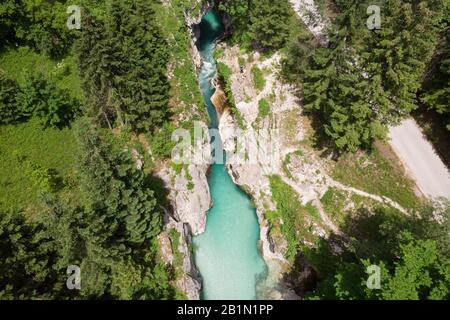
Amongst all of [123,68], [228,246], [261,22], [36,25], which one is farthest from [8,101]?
[261,22]

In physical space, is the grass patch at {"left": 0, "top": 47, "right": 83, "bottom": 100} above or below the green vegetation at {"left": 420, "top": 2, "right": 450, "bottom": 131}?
above

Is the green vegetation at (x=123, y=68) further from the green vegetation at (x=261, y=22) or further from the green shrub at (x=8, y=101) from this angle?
the green vegetation at (x=261, y=22)

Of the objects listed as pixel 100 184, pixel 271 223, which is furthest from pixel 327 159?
pixel 100 184

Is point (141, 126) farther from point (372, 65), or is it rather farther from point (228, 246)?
point (372, 65)

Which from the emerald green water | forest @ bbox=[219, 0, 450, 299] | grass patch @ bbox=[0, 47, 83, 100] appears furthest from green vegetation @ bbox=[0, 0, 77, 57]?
the emerald green water

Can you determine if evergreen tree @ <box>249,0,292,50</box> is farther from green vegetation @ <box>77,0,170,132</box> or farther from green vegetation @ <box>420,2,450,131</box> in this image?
green vegetation @ <box>420,2,450,131</box>

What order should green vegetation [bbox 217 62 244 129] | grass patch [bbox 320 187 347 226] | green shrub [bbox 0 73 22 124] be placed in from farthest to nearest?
green vegetation [bbox 217 62 244 129] → grass patch [bbox 320 187 347 226] → green shrub [bbox 0 73 22 124]
